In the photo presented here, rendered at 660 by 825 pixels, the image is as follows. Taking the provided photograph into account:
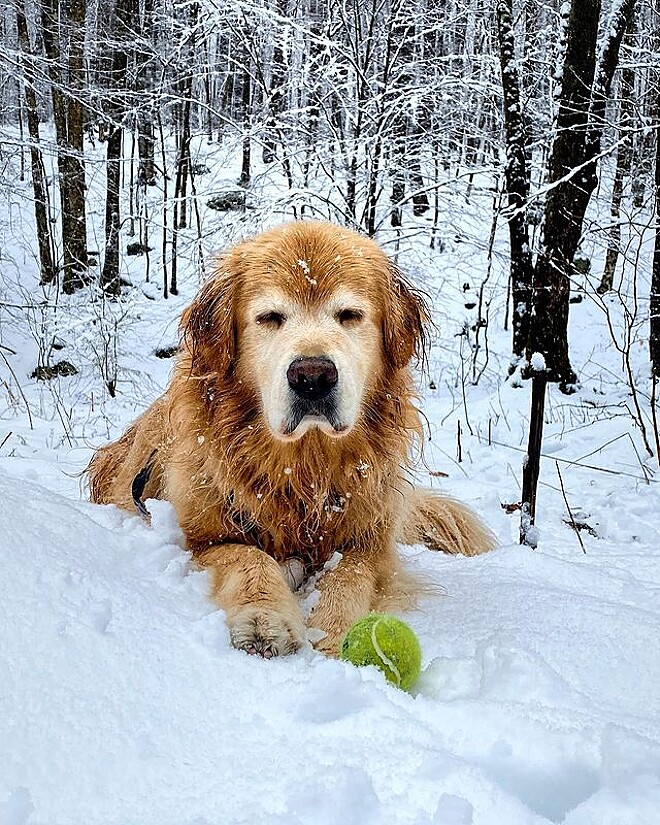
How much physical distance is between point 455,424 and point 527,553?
16.6 feet

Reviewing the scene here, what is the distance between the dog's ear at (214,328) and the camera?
9.11 ft

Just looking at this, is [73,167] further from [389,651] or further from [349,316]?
[389,651]

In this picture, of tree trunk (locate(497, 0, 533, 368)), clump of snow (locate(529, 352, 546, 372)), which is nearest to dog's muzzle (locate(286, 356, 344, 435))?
clump of snow (locate(529, 352, 546, 372))

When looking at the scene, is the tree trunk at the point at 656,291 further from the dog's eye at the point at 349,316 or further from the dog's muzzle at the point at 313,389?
the dog's muzzle at the point at 313,389

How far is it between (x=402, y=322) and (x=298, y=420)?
0.82m

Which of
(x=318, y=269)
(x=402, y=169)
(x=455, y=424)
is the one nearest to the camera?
(x=318, y=269)

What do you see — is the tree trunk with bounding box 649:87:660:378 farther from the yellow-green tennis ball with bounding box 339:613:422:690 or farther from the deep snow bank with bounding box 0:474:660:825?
the yellow-green tennis ball with bounding box 339:613:422:690

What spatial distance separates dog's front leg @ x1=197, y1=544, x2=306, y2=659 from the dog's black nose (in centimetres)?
62

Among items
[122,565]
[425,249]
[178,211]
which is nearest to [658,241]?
[425,249]

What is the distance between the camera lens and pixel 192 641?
5.70 feet

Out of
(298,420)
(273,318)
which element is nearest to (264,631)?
(298,420)

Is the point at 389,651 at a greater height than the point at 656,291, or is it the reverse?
the point at 389,651

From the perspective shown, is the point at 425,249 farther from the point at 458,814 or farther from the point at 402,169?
the point at 458,814

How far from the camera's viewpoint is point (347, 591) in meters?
2.38
